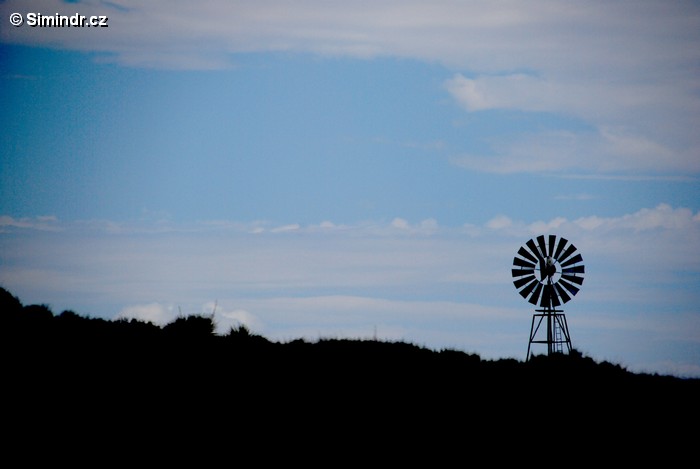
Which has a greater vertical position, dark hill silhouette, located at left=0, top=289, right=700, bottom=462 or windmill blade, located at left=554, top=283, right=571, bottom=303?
windmill blade, located at left=554, top=283, right=571, bottom=303

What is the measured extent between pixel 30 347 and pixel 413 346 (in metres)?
12.6

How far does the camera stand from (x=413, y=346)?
1067 inches

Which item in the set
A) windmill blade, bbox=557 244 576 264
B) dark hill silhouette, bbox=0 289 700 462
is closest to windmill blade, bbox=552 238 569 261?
windmill blade, bbox=557 244 576 264

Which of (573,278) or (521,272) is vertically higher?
(521,272)

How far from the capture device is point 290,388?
2120 cm

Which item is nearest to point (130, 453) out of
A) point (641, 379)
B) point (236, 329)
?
point (236, 329)

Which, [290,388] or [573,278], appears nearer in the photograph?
[290,388]

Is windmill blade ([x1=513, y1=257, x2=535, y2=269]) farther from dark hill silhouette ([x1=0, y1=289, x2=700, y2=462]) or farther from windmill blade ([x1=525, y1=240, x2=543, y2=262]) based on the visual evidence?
dark hill silhouette ([x1=0, y1=289, x2=700, y2=462])

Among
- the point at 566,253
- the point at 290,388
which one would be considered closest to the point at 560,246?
the point at 566,253

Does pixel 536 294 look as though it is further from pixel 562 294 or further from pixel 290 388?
pixel 290 388

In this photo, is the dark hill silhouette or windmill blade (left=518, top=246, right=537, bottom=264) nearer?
the dark hill silhouette

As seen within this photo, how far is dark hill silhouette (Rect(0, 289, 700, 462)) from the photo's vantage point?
1906cm

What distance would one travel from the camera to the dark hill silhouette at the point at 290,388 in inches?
750

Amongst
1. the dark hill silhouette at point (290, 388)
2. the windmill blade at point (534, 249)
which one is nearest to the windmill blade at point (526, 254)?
the windmill blade at point (534, 249)
